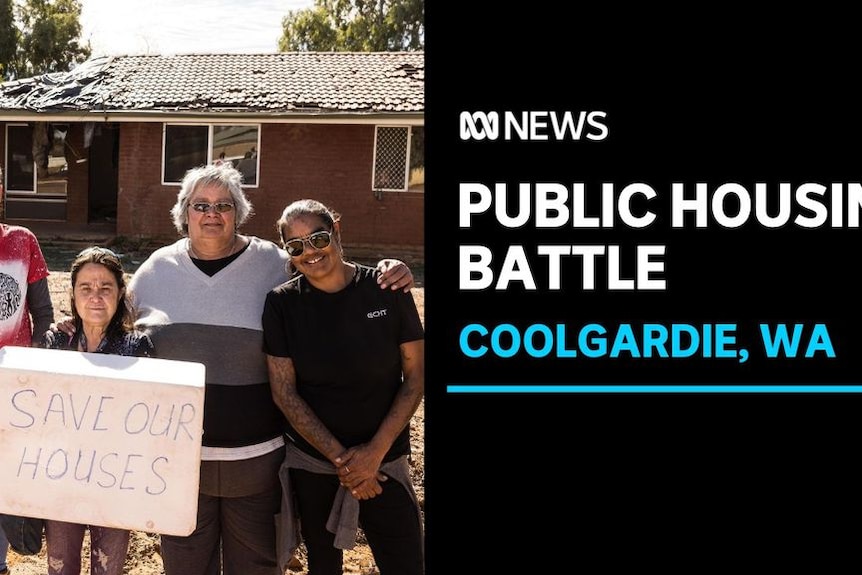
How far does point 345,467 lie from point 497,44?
137 cm

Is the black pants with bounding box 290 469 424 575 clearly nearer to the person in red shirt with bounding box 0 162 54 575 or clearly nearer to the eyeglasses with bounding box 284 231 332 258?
the eyeglasses with bounding box 284 231 332 258

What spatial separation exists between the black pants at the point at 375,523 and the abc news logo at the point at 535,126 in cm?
117

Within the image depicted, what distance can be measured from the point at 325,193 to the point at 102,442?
12018 mm

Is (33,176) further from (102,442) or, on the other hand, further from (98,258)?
(102,442)

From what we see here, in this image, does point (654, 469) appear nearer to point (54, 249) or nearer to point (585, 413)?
point (585, 413)

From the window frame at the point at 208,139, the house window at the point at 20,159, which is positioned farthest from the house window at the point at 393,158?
the house window at the point at 20,159

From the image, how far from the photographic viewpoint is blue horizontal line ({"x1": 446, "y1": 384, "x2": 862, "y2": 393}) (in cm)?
247

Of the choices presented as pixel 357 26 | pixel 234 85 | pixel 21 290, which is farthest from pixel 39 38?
pixel 21 290

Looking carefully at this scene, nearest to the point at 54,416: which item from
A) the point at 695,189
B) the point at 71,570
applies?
the point at 71,570

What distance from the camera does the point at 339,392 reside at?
2.70 metres

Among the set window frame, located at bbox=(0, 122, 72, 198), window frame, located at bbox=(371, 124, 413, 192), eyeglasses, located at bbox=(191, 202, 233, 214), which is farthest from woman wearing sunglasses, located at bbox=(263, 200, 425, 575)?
window frame, located at bbox=(0, 122, 72, 198)

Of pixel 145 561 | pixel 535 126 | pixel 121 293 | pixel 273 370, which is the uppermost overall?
pixel 535 126

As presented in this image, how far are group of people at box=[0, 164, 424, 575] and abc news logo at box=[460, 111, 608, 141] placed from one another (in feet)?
1.67

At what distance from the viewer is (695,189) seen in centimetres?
250
